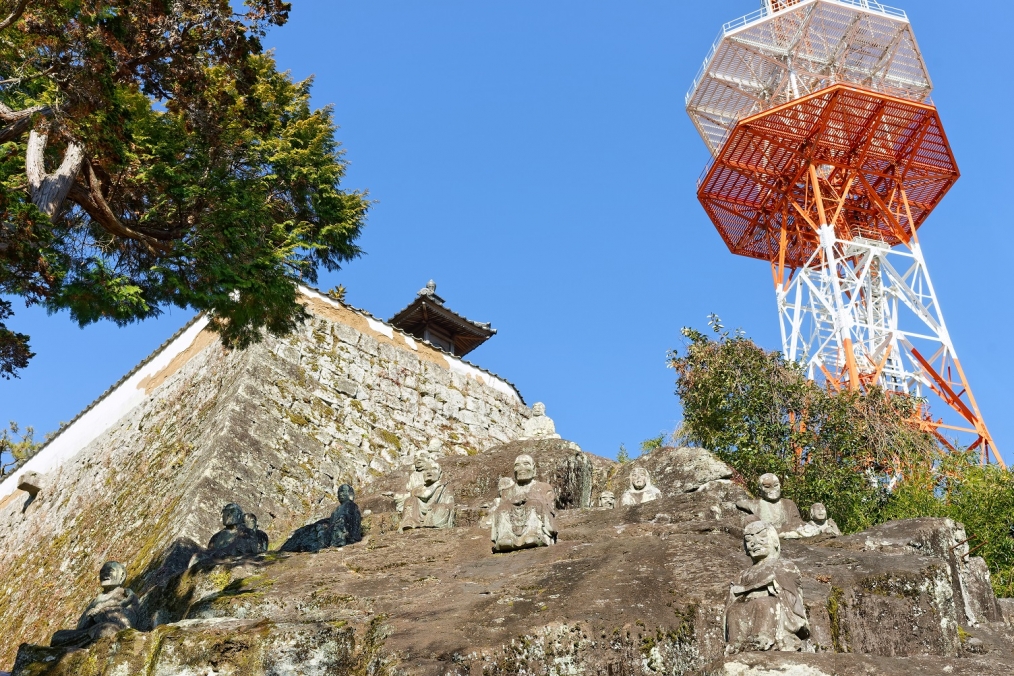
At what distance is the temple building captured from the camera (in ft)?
88.6

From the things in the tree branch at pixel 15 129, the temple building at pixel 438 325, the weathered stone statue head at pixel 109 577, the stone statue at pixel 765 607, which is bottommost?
the stone statue at pixel 765 607

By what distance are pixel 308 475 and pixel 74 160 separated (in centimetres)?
1007

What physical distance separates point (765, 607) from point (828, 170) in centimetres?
2725

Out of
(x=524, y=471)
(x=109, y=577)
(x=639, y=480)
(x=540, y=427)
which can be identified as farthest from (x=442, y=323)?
(x=109, y=577)

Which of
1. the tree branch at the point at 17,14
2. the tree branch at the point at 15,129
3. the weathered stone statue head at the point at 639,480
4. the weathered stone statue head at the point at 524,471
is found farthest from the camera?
the weathered stone statue head at the point at 639,480

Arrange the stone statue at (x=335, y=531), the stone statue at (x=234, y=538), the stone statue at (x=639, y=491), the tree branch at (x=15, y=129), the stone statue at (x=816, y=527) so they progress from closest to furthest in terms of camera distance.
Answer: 1. the tree branch at (x=15, y=129)
2. the stone statue at (x=816, y=527)
3. the stone statue at (x=234, y=538)
4. the stone statue at (x=639, y=491)
5. the stone statue at (x=335, y=531)

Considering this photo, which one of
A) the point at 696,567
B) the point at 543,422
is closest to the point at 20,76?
the point at 696,567

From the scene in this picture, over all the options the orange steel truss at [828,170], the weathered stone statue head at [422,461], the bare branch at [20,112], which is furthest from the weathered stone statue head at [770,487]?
the orange steel truss at [828,170]

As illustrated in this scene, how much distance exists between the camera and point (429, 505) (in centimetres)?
1325

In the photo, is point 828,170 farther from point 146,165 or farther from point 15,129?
point 15,129

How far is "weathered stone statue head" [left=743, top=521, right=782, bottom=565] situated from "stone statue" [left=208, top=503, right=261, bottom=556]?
7.26m

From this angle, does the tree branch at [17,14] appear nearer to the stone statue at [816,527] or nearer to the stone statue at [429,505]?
the stone statue at [429,505]

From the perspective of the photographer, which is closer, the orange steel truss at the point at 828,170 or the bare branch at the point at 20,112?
the bare branch at the point at 20,112

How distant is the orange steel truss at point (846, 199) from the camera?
28.5 meters
